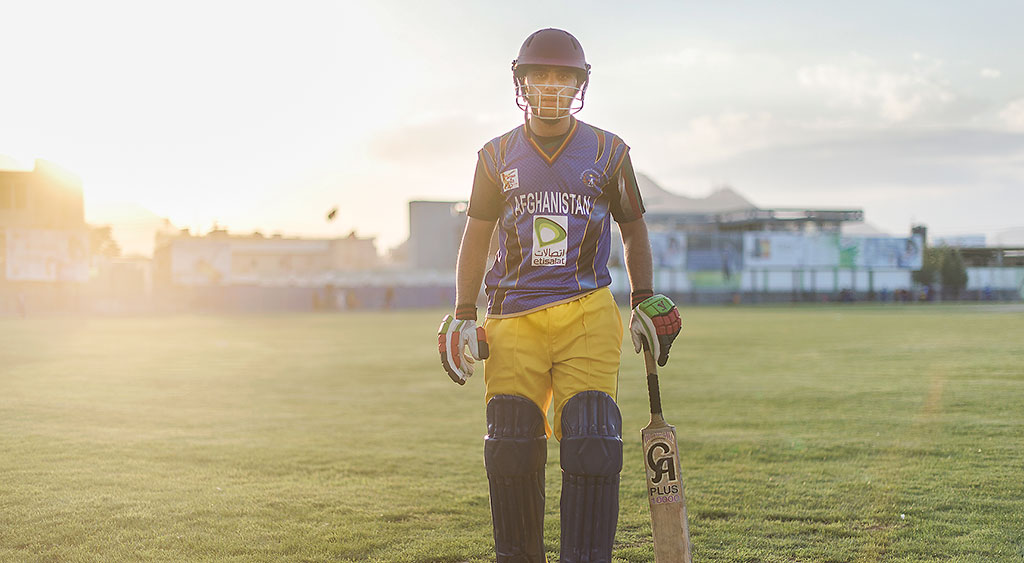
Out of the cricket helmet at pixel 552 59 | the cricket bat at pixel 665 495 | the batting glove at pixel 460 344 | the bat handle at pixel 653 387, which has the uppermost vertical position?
the cricket helmet at pixel 552 59

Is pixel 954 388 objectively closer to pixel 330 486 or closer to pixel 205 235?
pixel 330 486

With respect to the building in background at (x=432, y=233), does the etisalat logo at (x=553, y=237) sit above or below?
below

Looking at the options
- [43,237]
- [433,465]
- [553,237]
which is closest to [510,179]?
[553,237]

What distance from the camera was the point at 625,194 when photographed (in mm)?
3910

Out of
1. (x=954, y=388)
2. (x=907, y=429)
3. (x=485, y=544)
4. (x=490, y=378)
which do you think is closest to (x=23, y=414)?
(x=485, y=544)

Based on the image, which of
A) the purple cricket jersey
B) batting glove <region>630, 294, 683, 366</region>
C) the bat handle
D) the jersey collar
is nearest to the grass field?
the bat handle

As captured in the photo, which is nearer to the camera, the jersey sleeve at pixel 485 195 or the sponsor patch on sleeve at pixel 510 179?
the sponsor patch on sleeve at pixel 510 179

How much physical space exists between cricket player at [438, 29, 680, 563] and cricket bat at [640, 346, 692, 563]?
0.48 ft

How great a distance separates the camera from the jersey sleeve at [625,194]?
3863mm

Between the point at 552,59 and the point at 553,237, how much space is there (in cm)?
77

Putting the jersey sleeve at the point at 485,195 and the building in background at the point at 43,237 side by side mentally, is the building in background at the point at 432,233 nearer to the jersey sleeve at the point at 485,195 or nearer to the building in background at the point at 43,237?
the building in background at the point at 43,237

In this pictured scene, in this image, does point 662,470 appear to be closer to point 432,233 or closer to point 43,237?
point 43,237

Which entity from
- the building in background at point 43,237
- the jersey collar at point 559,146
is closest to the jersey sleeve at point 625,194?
the jersey collar at point 559,146

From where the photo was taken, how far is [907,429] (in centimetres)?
852
